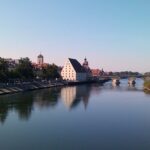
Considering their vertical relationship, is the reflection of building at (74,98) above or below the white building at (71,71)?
below

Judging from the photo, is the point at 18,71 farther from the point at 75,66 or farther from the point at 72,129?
the point at 75,66

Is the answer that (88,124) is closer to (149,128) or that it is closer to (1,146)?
(149,128)

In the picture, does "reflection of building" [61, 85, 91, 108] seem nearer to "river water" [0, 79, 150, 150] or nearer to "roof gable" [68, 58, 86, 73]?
"river water" [0, 79, 150, 150]

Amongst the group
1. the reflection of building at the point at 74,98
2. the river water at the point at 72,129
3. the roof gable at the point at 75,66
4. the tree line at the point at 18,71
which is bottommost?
the river water at the point at 72,129

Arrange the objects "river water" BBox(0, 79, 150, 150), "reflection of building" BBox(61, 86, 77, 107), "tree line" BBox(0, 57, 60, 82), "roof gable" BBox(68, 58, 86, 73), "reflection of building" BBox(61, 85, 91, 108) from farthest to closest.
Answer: "roof gable" BBox(68, 58, 86, 73) → "tree line" BBox(0, 57, 60, 82) → "reflection of building" BBox(61, 86, 77, 107) → "reflection of building" BBox(61, 85, 91, 108) → "river water" BBox(0, 79, 150, 150)

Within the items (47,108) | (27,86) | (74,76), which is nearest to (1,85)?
(27,86)

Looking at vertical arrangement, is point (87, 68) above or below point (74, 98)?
above

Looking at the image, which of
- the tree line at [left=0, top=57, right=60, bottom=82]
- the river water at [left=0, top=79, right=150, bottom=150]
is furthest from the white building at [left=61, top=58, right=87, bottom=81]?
the river water at [left=0, top=79, right=150, bottom=150]

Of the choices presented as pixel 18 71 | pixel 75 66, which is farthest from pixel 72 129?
pixel 75 66

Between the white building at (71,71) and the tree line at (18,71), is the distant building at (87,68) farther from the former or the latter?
the tree line at (18,71)

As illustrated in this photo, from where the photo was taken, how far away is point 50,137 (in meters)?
17.0

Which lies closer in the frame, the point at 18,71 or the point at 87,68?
the point at 18,71

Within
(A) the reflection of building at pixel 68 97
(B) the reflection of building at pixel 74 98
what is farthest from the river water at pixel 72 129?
(A) the reflection of building at pixel 68 97

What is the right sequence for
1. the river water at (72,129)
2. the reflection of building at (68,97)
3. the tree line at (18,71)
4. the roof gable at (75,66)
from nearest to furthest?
the river water at (72,129), the reflection of building at (68,97), the tree line at (18,71), the roof gable at (75,66)
